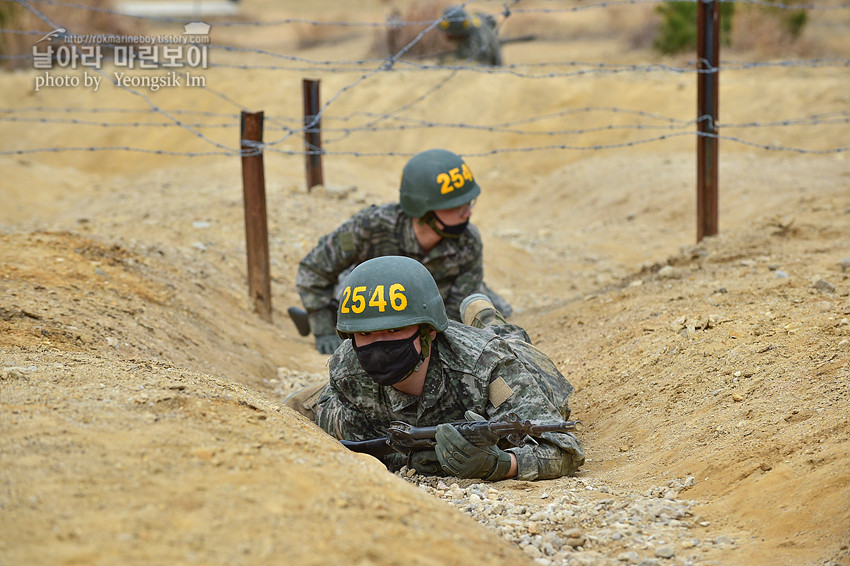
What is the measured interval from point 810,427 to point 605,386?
58.4 inches

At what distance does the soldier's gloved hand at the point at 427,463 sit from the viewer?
387 cm

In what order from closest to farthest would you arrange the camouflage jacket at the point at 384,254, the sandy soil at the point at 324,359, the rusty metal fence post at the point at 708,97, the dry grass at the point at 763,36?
the sandy soil at the point at 324,359 → the camouflage jacket at the point at 384,254 → the rusty metal fence post at the point at 708,97 → the dry grass at the point at 763,36

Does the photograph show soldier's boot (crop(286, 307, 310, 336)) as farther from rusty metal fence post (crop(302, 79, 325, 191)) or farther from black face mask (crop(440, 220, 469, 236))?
rusty metal fence post (crop(302, 79, 325, 191))

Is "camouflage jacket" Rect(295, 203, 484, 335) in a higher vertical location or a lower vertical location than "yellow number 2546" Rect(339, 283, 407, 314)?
lower

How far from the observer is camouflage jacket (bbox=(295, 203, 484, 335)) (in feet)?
18.9

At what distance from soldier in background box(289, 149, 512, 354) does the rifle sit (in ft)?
6.62

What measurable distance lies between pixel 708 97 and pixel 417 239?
3.02 m

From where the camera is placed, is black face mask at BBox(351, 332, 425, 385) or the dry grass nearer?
black face mask at BBox(351, 332, 425, 385)

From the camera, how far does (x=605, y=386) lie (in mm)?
4832

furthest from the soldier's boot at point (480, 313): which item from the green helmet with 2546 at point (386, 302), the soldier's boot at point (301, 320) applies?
the soldier's boot at point (301, 320)

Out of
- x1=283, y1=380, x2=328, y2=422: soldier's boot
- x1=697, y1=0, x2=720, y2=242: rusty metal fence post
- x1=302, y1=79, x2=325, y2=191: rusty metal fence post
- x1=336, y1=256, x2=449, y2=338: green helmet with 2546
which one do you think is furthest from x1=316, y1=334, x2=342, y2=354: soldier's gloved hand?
x1=697, y1=0, x2=720, y2=242: rusty metal fence post

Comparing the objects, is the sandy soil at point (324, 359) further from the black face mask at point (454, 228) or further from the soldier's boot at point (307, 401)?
the black face mask at point (454, 228)

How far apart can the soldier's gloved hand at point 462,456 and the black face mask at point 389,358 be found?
0.28 m

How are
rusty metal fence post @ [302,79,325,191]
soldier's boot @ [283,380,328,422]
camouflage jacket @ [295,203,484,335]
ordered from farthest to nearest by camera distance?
1. rusty metal fence post @ [302,79,325,191]
2. camouflage jacket @ [295,203,484,335]
3. soldier's boot @ [283,380,328,422]
